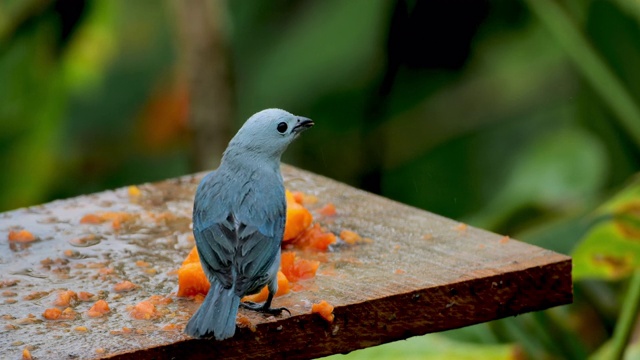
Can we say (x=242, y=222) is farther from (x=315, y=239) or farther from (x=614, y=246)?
(x=614, y=246)

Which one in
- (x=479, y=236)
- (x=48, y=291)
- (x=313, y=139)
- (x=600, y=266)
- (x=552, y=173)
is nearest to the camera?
(x=48, y=291)

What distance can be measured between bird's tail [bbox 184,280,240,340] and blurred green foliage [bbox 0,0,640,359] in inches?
100

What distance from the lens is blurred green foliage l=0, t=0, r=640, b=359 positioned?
5.10m

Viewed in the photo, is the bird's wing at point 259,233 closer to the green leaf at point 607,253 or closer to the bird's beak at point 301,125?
the bird's beak at point 301,125

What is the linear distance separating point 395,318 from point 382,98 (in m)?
4.07

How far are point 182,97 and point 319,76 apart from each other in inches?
39.5

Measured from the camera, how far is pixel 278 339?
239 cm

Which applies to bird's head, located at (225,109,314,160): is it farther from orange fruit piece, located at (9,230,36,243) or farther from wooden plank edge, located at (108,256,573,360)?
orange fruit piece, located at (9,230,36,243)

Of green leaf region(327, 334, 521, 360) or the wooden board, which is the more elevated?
the wooden board

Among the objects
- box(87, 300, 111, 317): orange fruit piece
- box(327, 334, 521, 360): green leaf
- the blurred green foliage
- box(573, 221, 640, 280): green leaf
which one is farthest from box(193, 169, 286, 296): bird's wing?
the blurred green foliage

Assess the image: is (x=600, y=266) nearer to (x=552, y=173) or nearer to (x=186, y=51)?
(x=552, y=173)

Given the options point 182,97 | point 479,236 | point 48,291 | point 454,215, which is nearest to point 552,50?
point 454,215

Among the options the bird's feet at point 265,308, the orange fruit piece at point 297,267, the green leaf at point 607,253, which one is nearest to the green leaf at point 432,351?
the green leaf at point 607,253

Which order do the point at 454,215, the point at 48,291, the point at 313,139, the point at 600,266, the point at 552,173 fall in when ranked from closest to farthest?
1. the point at 48,291
2. the point at 600,266
3. the point at 552,173
4. the point at 454,215
5. the point at 313,139
